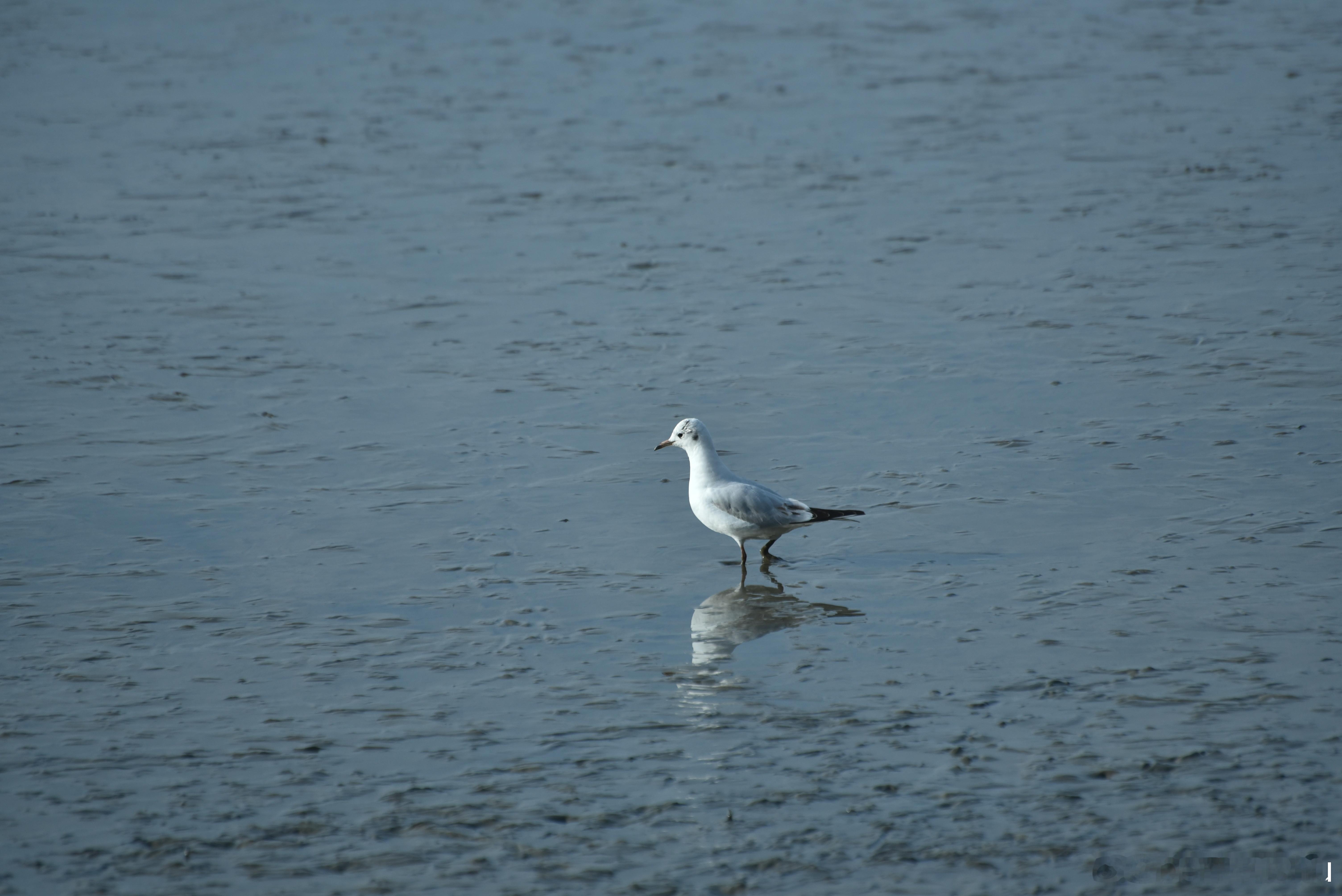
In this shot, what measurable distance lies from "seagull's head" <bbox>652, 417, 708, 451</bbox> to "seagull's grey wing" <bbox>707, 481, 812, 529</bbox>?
0.46 metres

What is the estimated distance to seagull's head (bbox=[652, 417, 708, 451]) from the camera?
8883 millimetres

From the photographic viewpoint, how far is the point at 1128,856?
215 inches

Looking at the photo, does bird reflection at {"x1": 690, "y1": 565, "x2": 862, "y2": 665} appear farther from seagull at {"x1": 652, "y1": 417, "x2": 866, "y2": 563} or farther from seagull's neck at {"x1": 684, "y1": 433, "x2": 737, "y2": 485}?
seagull's neck at {"x1": 684, "y1": 433, "x2": 737, "y2": 485}

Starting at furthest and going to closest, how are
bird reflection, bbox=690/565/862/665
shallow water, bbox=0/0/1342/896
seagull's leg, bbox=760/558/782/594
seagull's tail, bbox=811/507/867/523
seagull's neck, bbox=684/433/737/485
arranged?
seagull's neck, bbox=684/433/737/485 < seagull's tail, bbox=811/507/867/523 < seagull's leg, bbox=760/558/782/594 < bird reflection, bbox=690/565/862/665 < shallow water, bbox=0/0/1342/896

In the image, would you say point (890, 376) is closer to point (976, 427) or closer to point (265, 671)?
point (976, 427)

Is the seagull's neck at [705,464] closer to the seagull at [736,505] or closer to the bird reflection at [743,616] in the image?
the seagull at [736,505]

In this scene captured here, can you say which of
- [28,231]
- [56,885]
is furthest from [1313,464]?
[28,231]

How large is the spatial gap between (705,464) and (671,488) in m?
1.19

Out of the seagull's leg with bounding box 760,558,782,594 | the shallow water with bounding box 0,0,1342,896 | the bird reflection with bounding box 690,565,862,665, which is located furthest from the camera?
the seagull's leg with bounding box 760,558,782,594

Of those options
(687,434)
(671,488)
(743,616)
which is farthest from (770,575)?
(671,488)

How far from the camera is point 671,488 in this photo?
1002 centimetres

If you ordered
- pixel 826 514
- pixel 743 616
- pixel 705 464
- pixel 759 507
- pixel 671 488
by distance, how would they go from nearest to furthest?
pixel 743 616
pixel 759 507
pixel 826 514
pixel 705 464
pixel 671 488

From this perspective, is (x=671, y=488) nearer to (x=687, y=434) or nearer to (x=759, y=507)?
(x=687, y=434)

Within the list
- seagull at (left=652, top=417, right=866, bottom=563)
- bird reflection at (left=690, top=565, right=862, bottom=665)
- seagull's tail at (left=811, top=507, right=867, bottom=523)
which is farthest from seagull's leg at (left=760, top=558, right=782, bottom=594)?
seagull's tail at (left=811, top=507, right=867, bottom=523)
